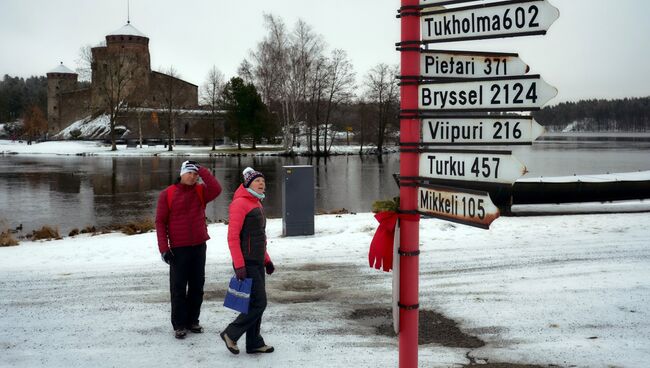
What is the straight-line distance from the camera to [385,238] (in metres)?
3.60

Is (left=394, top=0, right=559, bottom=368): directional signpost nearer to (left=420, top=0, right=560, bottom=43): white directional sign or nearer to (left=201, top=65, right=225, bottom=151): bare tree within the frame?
(left=420, top=0, right=560, bottom=43): white directional sign

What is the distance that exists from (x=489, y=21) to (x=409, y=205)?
1.18 meters

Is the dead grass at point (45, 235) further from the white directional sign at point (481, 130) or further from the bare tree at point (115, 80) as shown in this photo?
the bare tree at point (115, 80)

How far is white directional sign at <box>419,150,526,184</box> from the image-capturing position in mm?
3195

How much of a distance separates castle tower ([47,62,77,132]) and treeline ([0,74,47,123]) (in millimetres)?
24789

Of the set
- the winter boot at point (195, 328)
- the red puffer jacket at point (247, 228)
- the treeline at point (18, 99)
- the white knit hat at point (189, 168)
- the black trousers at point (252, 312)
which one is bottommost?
the winter boot at point (195, 328)

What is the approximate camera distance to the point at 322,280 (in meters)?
8.02

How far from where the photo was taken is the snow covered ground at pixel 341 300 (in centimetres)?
530

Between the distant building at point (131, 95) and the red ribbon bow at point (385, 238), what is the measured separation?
262 ft

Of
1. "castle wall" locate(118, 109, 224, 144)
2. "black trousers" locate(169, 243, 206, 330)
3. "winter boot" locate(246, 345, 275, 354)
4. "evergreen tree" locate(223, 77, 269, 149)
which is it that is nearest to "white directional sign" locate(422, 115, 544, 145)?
"winter boot" locate(246, 345, 275, 354)

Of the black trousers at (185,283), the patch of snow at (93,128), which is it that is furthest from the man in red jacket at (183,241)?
the patch of snow at (93,128)

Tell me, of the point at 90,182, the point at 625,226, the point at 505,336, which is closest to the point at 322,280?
the point at 505,336

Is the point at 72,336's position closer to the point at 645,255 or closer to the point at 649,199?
the point at 645,255

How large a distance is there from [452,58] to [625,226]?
973 centimetres
